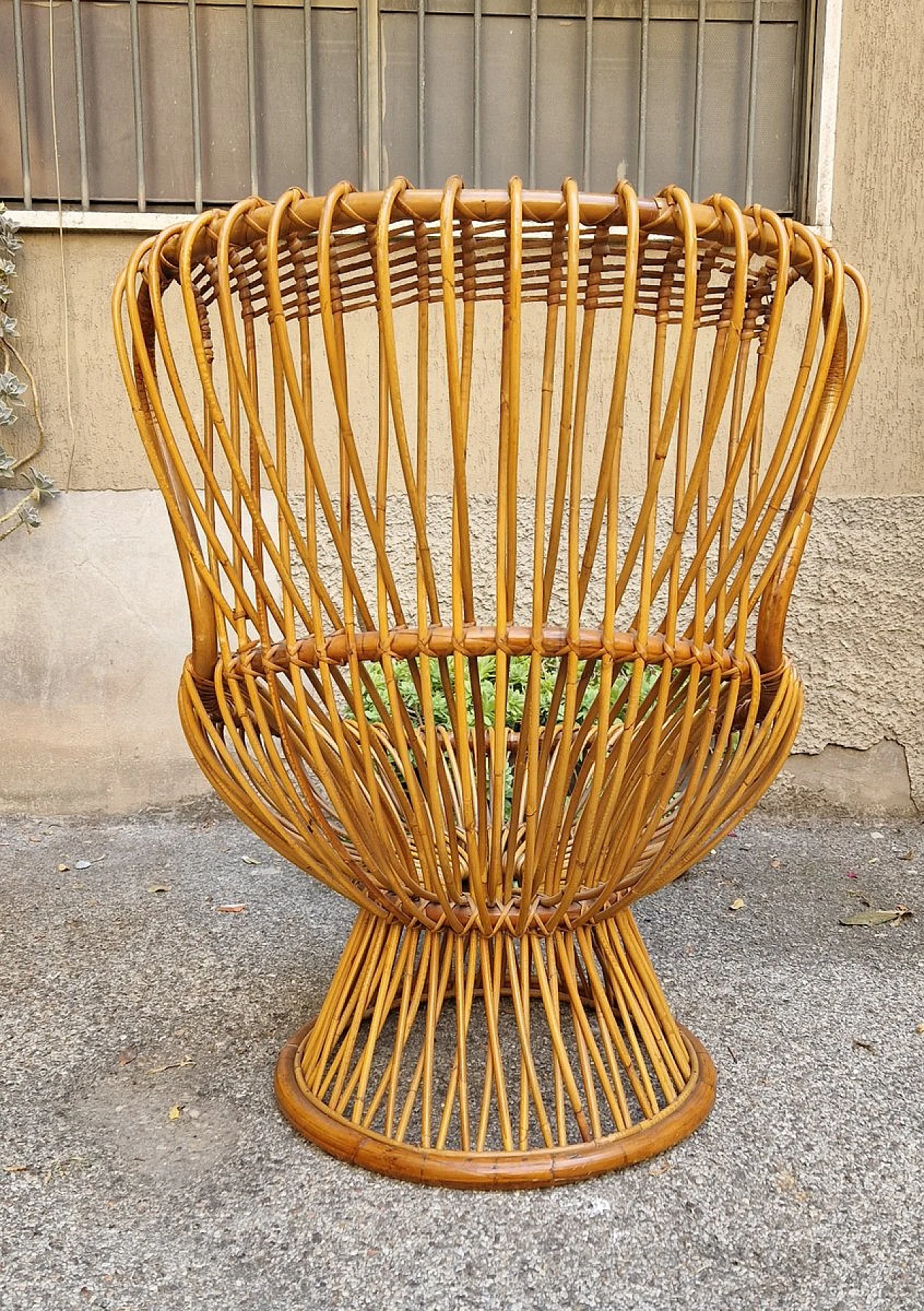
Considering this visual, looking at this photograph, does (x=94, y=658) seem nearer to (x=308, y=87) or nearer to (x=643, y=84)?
(x=308, y=87)

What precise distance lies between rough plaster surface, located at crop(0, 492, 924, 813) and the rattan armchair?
1.40 metres

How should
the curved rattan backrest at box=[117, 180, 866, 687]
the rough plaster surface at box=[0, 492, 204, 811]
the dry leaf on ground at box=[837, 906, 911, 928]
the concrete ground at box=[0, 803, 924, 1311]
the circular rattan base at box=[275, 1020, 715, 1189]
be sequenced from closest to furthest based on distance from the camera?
the curved rattan backrest at box=[117, 180, 866, 687], the concrete ground at box=[0, 803, 924, 1311], the circular rattan base at box=[275, 1020, 715, 1189], the dry leaf on ground at box=[837, 906, 911, 928], the rough plaster surface at box=[0, 492, 204, 811]

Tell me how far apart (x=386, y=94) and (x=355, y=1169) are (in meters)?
2.64

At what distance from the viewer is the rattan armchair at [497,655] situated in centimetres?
108

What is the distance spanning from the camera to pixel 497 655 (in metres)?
1.15

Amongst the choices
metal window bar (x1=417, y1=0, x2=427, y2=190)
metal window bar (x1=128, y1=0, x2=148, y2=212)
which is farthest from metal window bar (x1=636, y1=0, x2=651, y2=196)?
metal window bar (x1=128, y1=0, x2=148, y2=212)

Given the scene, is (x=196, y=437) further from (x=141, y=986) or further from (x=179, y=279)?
(x=141, y=986)

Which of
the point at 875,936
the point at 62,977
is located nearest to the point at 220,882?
the point at 62,977

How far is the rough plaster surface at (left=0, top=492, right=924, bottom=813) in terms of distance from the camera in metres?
2.83

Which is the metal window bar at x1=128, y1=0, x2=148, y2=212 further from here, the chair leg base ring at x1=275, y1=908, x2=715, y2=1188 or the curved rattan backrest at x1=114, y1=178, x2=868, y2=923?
the chair leg base ring at x1=275, y1=908, x2=715, y2=1188

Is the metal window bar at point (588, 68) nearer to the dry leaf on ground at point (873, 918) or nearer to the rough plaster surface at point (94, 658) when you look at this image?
the rough plaster surface at point (94, 658)

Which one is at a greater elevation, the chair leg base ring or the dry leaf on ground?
the chair leg base ring

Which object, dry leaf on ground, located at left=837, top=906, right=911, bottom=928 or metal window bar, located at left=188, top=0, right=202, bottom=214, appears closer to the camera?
dry leaf on ground, located at left=837, top=906, right=911, bottom=928

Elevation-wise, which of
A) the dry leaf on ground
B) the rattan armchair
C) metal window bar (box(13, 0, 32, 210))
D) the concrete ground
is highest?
metal window bar (box(13, 0, 32, 210))
